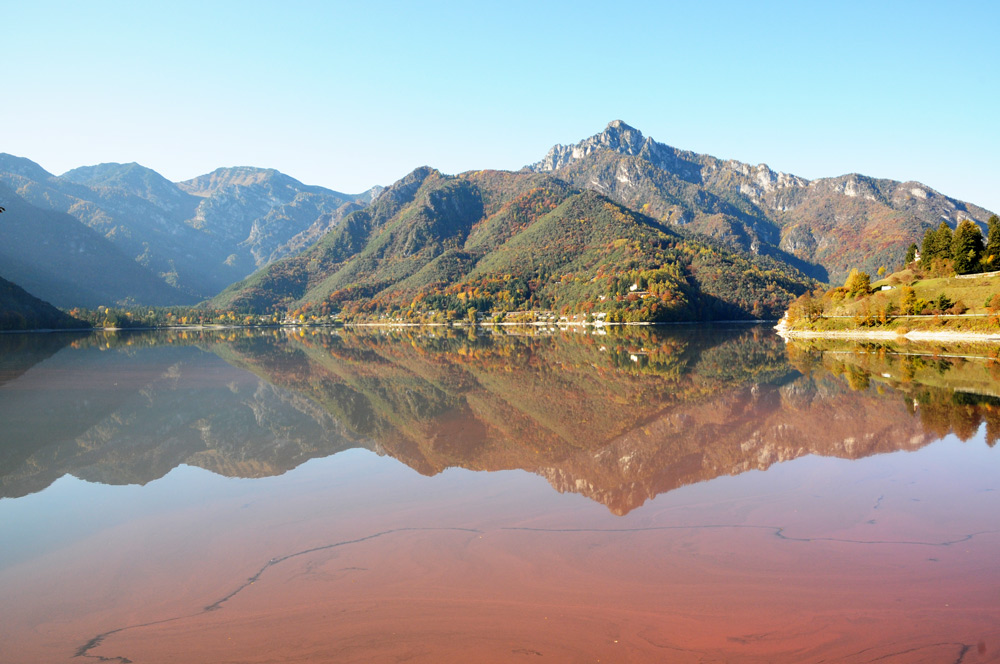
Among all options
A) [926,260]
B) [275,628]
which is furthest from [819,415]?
[926,260]

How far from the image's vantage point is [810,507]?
11.6m

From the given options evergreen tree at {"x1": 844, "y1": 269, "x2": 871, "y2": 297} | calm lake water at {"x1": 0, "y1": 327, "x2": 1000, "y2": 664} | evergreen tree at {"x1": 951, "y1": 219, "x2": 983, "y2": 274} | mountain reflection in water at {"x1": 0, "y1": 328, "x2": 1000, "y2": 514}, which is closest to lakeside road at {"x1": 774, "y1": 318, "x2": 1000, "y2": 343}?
evergreen tree at {"x1": 844, "y1": 269, "x2": 871, "y2": 297}

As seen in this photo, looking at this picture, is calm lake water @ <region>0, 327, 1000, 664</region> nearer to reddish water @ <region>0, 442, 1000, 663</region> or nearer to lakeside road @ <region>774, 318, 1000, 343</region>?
reddish water @ <region>0, 442, 1000, 663</region>

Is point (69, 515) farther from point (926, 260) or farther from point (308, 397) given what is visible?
point (926, 260)

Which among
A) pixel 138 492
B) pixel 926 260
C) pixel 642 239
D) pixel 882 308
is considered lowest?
pixel 138 492

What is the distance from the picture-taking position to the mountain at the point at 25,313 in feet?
388

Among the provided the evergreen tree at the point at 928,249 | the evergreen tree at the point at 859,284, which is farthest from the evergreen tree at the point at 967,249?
the evergreen tree at the point at 859,284

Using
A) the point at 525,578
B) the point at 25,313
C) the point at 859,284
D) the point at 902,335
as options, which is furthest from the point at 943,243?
the point at 25,313

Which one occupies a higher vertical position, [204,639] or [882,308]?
[882,308]

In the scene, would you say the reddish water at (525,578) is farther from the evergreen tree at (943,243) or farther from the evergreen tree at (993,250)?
the evergreen tree at (943,243)

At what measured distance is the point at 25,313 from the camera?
123 meters

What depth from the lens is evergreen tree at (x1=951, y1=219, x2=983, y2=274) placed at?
70.0m

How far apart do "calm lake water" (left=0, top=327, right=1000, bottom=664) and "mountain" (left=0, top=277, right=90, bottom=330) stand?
421ft

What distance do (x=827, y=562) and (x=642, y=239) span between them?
644ft
